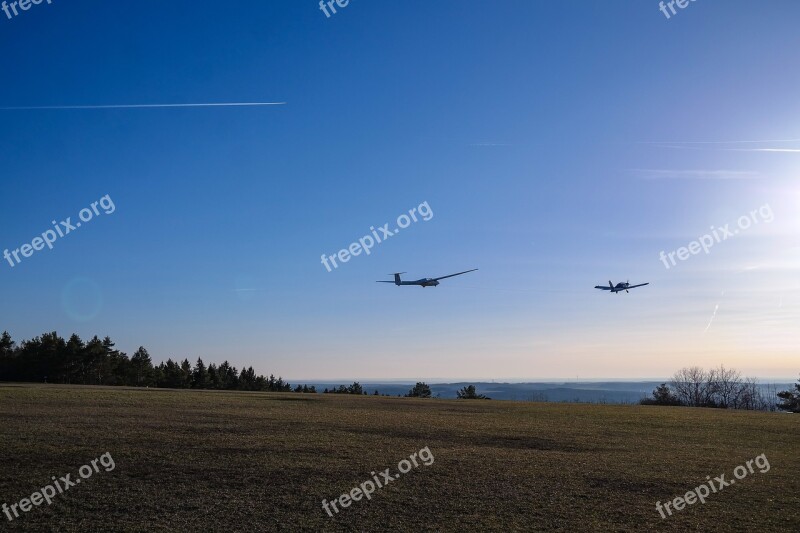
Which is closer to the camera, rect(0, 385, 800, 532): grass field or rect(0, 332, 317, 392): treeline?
rect(0, 385, 800, 532): grass field

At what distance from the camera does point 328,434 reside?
23359 millimetres

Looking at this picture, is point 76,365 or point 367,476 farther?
point 76,365

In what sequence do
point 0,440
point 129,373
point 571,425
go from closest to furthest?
point 0,440, point 571,425, point 129,373

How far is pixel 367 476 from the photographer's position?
15.3 meters

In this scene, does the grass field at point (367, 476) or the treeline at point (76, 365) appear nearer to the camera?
the grass field at point (367, 476)

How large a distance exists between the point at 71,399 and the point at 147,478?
2547 cm

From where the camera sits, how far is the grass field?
11.7 meters

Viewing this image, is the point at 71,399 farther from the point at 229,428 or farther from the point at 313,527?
the point at 313,527

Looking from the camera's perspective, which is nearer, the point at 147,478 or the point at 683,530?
the point at 683,530

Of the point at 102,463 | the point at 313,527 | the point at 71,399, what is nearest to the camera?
the point at 313,527

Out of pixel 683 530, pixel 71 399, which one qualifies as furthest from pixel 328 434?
pixel 71 399

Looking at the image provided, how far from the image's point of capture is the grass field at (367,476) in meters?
11.7

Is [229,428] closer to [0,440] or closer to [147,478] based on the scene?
[0,440]

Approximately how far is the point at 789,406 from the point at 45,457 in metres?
93.6
